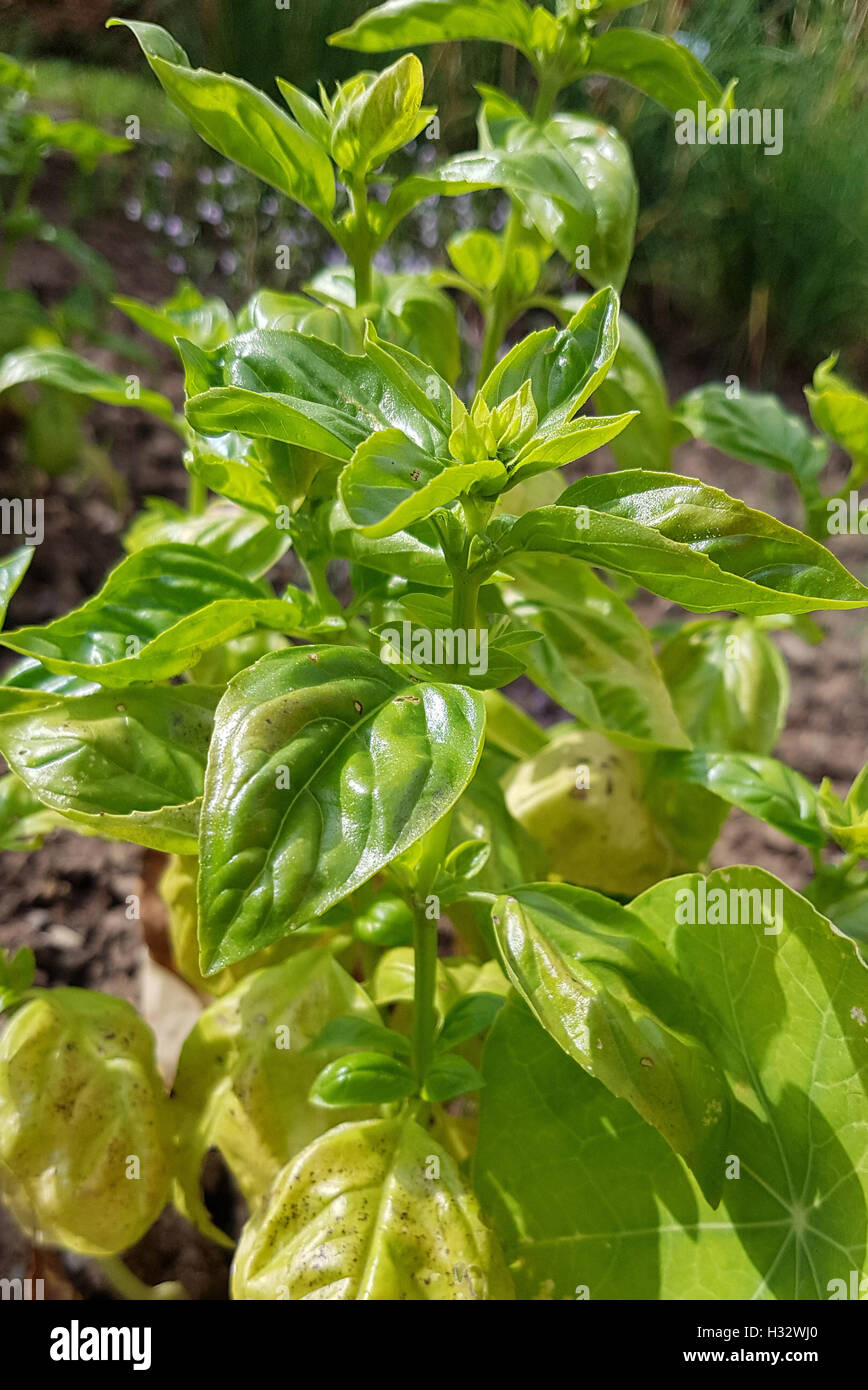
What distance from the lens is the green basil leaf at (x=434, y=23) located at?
0.76 metres

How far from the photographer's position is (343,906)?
Result: 2.62 ft

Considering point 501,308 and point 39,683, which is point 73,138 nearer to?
point 501,308

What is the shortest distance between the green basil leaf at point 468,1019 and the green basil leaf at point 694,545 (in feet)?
1.02

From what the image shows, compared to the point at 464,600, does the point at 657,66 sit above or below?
above

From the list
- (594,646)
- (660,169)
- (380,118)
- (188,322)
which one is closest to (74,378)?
(188,322)

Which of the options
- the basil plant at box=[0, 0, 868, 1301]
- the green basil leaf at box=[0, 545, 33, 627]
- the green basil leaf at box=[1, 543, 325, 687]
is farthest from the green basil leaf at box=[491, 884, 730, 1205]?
the green basil leaf at box=[0, 545, 33, 627]

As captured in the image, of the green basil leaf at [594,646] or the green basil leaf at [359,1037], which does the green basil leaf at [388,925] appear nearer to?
the green basil leaf at [359,1037]

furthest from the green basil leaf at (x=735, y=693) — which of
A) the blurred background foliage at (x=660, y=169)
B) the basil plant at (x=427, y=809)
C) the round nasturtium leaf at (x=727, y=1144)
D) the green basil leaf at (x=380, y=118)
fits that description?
the blurred background foliage at (x=660, y=169)

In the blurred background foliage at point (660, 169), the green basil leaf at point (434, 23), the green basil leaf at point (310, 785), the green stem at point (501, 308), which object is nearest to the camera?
the green basil leaf at point (310, 785)

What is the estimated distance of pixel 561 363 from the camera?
60cm

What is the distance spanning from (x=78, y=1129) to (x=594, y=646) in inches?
18.9
